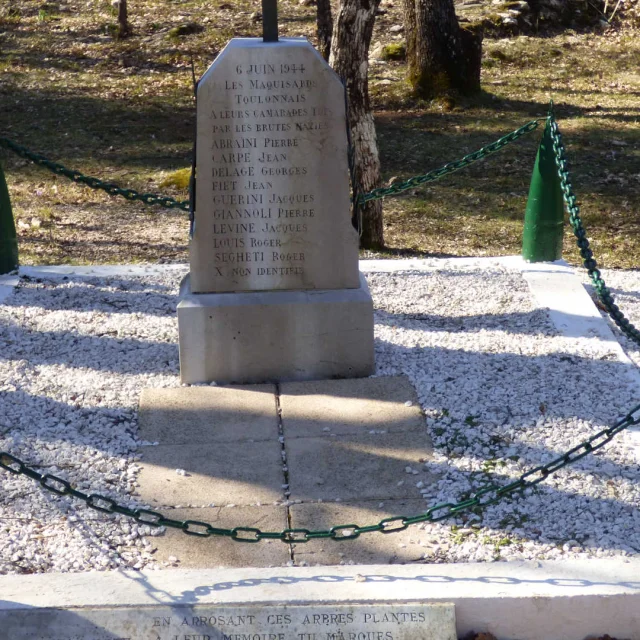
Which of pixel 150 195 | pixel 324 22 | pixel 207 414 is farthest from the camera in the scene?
pixel 324 22

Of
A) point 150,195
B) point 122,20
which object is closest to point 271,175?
point 150,195

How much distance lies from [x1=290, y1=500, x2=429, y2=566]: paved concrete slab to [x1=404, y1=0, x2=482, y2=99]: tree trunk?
943 cm

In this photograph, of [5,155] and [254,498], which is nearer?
[254,498]

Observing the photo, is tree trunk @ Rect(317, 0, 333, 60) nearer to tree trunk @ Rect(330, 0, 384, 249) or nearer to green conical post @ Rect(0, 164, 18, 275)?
tree trunk @ Rect(330, 0, 384, 249)

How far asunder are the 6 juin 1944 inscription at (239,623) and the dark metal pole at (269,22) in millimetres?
2901

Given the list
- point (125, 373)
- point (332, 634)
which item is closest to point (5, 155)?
point (125, 373)

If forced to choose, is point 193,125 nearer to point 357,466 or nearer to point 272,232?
point 272,232

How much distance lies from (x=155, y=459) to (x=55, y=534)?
69cm

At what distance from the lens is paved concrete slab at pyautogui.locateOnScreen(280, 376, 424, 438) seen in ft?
15.1

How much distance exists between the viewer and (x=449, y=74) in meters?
12.5

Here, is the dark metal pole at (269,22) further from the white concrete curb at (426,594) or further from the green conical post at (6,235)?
the white concrete curb at (426,594)

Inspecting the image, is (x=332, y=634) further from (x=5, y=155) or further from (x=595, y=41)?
(x=595, y=41)

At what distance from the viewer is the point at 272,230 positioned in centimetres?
497

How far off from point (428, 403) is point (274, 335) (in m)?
0.90
